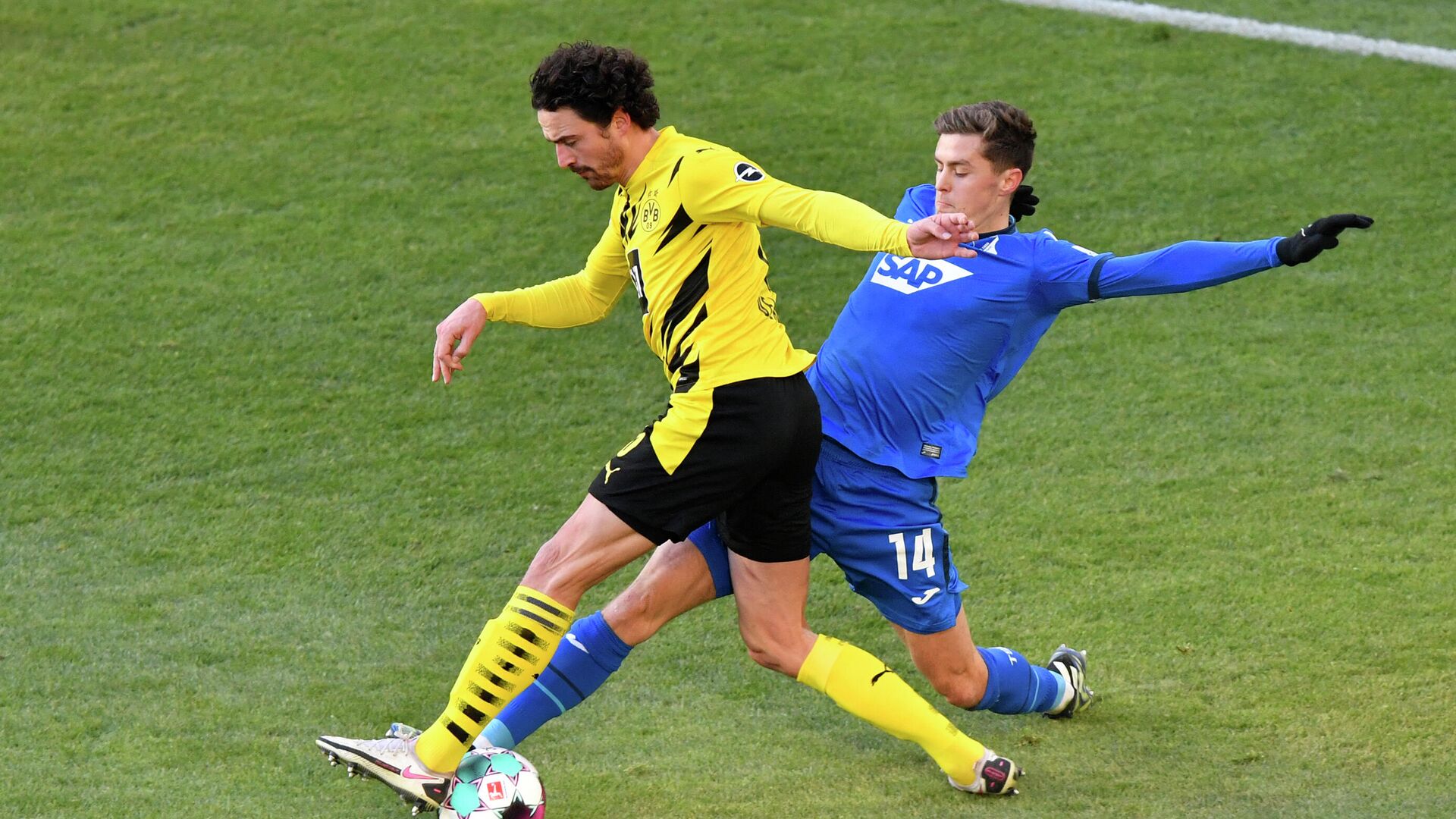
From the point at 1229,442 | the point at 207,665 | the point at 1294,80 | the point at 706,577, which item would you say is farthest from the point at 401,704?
the point at 1294,80

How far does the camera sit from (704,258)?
12.6ft

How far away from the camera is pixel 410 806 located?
4137 millimetres

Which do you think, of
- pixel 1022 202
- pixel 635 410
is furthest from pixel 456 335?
pixel 635 410

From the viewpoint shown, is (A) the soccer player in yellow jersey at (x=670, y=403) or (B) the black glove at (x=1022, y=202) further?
(B) the black glove at (x=1022, y=202)

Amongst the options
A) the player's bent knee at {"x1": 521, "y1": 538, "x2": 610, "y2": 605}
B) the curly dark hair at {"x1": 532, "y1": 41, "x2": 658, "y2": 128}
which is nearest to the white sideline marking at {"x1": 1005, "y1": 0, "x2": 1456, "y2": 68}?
the curly dark hair at {"x1": 532, "y1": 41, "x2": 658, "y2": 128}

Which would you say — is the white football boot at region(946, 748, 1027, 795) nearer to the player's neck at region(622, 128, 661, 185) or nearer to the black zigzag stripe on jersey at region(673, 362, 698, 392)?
the black zigzag stripe on jersey at region(673, 362, 698, 392)

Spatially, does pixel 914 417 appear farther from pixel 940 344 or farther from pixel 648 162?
pixel 648 162

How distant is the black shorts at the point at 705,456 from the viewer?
3818 millimetres

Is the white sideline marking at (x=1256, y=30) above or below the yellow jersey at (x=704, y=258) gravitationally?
above

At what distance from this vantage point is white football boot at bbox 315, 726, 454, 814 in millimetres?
3846

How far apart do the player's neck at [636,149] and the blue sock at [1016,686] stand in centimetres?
174

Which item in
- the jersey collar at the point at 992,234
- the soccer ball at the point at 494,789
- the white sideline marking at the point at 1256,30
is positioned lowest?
the soccer ball at the point at 494,789

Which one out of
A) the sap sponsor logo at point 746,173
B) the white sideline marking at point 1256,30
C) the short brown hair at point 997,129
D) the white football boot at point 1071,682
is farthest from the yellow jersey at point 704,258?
the white sideline marking at point 1256,30

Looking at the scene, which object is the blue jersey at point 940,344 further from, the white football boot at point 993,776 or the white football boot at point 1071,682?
the white football boot at point 1071,682
